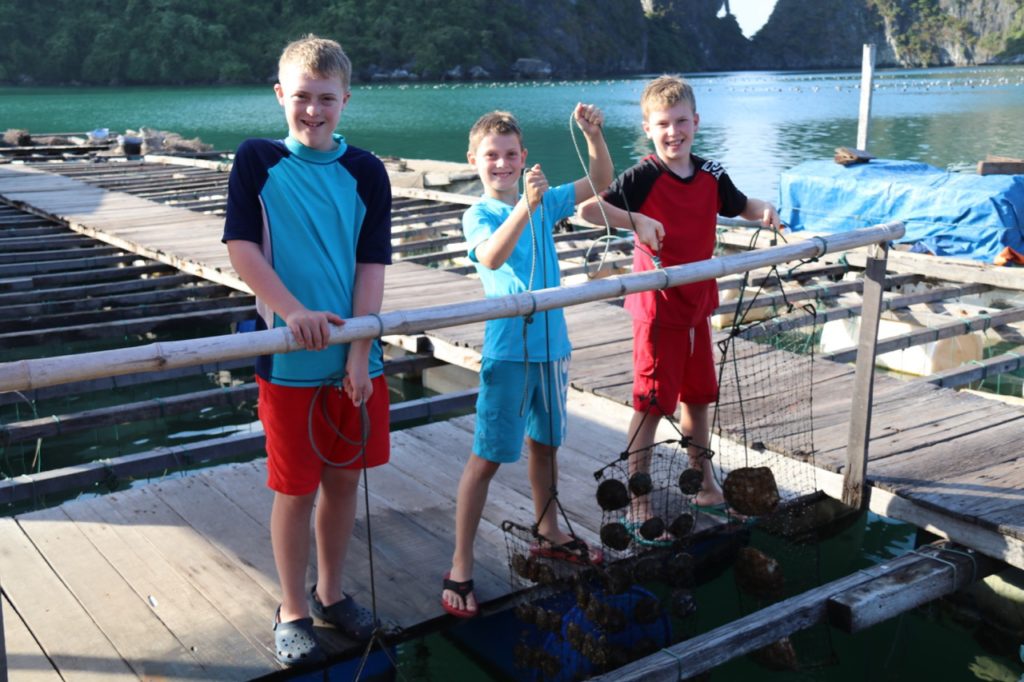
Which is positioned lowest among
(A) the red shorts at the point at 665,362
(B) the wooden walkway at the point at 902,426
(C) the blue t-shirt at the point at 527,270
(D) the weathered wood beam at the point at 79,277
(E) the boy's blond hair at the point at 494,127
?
(D) the weathered wood beam at the point at 79,277

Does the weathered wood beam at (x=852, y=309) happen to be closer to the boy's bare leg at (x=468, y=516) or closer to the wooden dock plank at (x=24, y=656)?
the boy's bare leg at (x=468, y=516)

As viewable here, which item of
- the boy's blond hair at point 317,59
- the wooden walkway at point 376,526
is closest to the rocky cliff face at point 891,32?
the wooden walkway at point 376,526

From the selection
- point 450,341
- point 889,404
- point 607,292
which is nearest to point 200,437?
point 450,341

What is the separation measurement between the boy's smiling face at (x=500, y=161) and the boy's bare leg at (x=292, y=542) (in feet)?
3.60

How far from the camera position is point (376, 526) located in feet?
13.5

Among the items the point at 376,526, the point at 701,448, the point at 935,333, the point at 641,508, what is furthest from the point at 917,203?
the point at 376,526

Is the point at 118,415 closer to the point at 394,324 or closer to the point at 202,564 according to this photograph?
the point at 202,564

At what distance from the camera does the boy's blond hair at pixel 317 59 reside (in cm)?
286

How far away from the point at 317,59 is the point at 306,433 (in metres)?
1.02

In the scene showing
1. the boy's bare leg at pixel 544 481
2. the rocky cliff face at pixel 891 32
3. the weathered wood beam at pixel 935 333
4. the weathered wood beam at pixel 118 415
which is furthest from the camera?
the rocky cliff face at pixel 891 32

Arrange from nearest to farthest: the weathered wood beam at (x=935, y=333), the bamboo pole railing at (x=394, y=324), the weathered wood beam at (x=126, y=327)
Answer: the bamboo pole railing at (x=394, y=324)
the weathered wood beam at (x=935, y=333)
the weathered wood beam at (x=126, y=327)

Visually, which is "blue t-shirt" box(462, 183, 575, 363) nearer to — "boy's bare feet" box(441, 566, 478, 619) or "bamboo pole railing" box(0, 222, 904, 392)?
"bamboo pole railing" box(0, 222, 904, 392)

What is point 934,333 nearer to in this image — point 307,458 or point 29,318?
point 307,458

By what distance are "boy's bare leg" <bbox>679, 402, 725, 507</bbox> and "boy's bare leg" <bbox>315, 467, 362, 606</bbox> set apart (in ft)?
4.83
